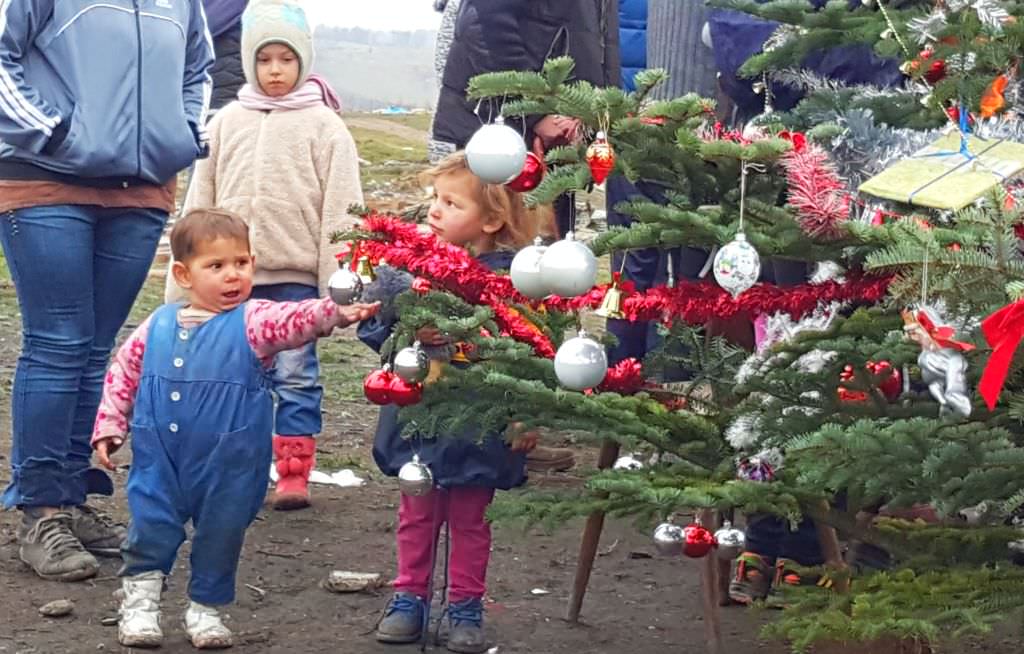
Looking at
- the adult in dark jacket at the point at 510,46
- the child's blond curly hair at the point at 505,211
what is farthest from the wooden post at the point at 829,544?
the adult in dark jacket at the point at 510,46

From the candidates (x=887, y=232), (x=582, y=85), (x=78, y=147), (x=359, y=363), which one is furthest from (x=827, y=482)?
(x=359, y=363)

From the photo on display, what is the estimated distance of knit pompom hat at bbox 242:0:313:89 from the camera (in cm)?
617

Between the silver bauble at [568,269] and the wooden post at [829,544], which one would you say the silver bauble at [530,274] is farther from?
the wooden post at [829,544]

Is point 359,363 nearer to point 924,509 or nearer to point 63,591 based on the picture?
point 63,591

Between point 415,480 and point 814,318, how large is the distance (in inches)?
43.2

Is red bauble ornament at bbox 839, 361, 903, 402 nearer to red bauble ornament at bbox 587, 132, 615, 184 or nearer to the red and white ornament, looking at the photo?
red bauble ornament at bbox 587, 132, 615, 184

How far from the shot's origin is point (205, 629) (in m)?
4.82

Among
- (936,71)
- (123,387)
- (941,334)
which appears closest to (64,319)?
Answer: (123,387)

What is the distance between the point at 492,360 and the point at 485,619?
1309 mm

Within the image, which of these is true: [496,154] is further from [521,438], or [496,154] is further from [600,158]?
[521,438]

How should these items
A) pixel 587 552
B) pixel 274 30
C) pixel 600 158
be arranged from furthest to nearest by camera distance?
pixel 274 30
pixel 587 552
pixel 600 158

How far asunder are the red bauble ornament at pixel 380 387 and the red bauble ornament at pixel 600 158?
32.7 inches

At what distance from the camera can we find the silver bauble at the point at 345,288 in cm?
423

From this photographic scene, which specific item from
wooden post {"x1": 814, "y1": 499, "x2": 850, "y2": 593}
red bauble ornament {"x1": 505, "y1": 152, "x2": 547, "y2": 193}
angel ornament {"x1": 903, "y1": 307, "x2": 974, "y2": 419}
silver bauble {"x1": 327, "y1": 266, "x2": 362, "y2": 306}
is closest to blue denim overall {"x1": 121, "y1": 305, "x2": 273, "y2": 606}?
silver bauble {"x1": 327, "y1": 266, "x2": 362, "y2": 306}
